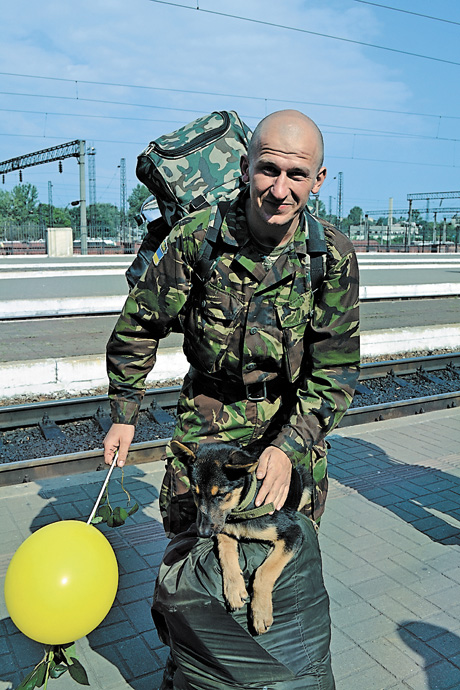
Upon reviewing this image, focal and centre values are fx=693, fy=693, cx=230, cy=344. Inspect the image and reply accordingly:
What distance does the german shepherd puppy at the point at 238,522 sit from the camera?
2201 millimetres

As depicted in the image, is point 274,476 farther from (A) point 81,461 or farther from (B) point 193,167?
(A) point 81,461

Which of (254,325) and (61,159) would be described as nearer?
(254,325)

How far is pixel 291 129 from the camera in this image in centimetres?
227

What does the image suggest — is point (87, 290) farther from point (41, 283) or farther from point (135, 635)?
point (135, 635)

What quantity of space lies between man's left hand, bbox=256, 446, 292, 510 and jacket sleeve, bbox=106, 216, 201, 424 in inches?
26.4

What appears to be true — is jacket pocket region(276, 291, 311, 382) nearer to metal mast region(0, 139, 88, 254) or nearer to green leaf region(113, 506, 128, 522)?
green leaf region(113, 506, 128, 522)

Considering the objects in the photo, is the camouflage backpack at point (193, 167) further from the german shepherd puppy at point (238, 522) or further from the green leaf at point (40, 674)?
the green leaf at point (40, 674)

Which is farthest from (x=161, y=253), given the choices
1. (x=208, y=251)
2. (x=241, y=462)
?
(x=241, y=462)

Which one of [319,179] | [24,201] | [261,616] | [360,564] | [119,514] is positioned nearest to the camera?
[261,616]

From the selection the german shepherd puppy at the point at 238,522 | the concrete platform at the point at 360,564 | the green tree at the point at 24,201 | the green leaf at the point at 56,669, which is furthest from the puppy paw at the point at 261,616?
the green tree at the point at 24,201

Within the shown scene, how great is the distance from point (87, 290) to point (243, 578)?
16540 millimetres

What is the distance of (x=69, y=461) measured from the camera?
19.4 feet

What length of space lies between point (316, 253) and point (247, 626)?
50.9 inches

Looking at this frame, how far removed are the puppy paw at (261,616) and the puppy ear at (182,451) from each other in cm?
52
